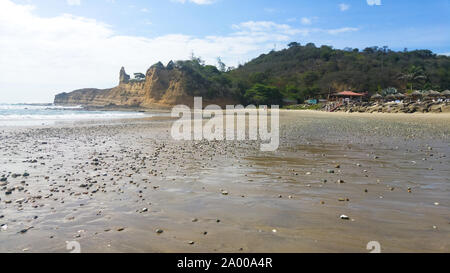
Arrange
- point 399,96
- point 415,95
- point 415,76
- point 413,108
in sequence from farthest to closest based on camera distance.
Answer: point 415,76
point 415,95
point 399,96
point 413,108

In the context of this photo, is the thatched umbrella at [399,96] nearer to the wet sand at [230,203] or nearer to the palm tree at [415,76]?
the palm tree at [415,76]

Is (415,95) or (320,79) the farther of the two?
(320,79)

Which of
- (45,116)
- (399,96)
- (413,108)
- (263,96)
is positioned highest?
(263,96)

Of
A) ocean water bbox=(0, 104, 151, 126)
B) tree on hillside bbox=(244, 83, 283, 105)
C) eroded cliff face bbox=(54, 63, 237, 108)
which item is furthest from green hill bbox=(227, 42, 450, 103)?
ocean water bbox=(0, 104, 151, 126)

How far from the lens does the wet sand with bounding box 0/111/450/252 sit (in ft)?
12.0

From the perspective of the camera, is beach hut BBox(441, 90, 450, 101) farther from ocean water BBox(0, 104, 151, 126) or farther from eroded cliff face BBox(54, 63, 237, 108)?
ocean water BBox(0, 104, 151, 126)

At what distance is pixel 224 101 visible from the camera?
72438 millimetres

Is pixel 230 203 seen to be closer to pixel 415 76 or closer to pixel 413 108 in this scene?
pixel 413 108

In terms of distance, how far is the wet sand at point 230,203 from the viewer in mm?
3648

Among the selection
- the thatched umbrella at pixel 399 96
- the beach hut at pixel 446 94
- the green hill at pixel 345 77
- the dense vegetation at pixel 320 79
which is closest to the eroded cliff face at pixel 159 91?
the dense vegetation at pixel 320 79

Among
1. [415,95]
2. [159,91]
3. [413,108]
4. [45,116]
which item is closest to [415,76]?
[415,95]

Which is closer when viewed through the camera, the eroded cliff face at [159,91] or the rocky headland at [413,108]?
the rocky headland at [413,108]

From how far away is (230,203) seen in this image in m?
5.13

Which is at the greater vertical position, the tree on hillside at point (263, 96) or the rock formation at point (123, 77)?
the rock formation at point (123, 77)
